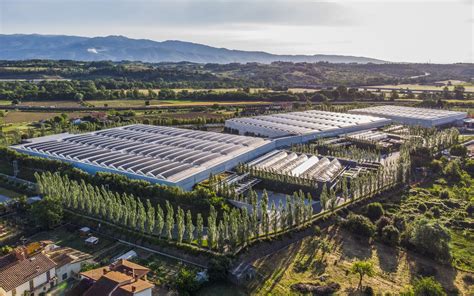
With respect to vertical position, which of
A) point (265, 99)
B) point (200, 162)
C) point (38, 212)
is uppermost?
point (265, 99)

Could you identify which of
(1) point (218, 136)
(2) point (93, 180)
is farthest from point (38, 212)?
(1) point (218, 136)

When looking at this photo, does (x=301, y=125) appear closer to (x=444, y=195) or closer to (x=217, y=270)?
(x=444, y=195)

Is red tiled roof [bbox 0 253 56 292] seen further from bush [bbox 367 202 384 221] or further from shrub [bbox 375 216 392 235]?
bush [bbox 367 202 384 221]

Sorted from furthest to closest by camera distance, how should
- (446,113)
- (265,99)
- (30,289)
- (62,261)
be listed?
(265,99)
(446,113)
(62,261)
(30,289)

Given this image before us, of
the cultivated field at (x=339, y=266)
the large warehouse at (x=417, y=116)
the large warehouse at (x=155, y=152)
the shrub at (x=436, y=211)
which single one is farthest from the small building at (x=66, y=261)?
the large warehouse at (x=417, y=116)

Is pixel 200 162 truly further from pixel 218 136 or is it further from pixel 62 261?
pixel 62 261

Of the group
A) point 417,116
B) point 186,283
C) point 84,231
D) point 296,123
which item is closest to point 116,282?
point 186,283

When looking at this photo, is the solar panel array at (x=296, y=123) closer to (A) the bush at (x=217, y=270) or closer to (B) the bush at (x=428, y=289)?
(A) the bush at (x=217, y=270)
